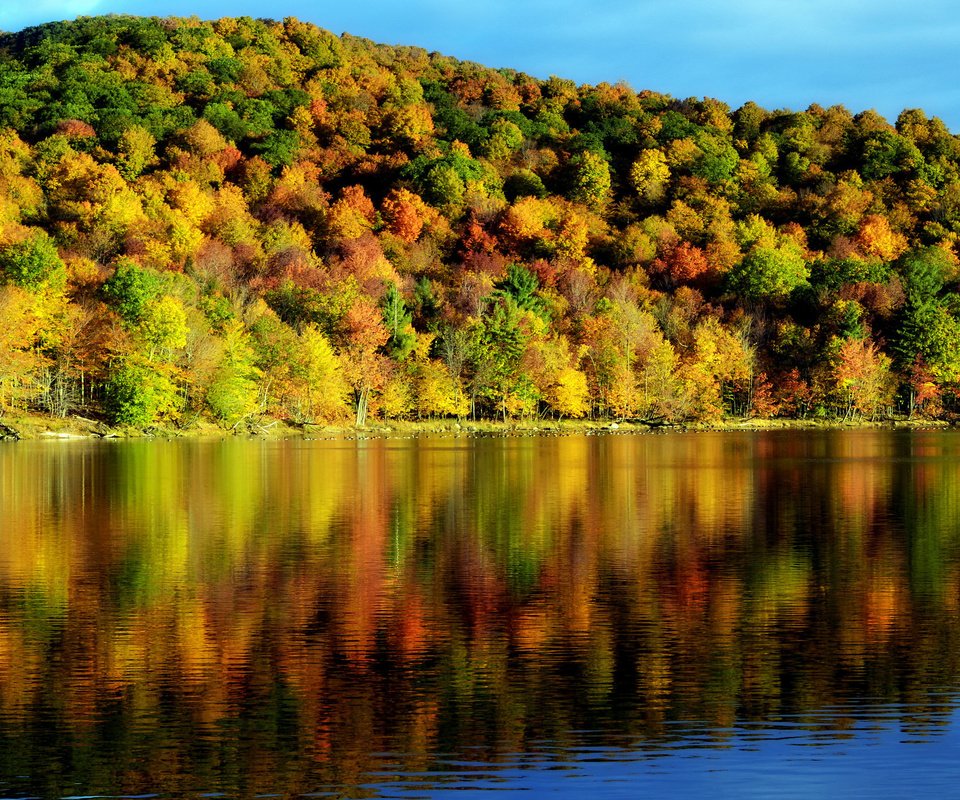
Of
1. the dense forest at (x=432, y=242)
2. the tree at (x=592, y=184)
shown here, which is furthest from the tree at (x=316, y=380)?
the tree at (x=592, y=184)

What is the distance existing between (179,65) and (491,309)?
2638 inches

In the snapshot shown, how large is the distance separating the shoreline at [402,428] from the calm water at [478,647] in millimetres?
38461

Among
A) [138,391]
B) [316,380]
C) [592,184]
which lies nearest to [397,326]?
[316,380]

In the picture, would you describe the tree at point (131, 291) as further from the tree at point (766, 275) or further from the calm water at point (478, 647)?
the tree at point (766, 275)

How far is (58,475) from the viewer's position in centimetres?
4159

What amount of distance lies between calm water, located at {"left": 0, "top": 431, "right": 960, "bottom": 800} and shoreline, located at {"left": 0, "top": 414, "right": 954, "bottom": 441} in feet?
126

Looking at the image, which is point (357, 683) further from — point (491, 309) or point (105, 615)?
point (491, 309)

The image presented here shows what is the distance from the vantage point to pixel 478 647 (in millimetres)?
15453

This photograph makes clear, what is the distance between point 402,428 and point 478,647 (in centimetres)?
7138

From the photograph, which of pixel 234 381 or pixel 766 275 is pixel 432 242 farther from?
pixel 234 381

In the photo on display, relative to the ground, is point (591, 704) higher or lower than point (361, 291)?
lower

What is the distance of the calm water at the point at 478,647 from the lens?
10836mm

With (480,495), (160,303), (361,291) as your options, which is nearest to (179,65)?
(361,291)

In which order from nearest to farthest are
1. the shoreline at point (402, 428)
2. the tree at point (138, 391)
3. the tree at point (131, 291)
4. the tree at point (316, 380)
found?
the tree at point (138, 391) → the shoreline at point (402, 428) → the tree at point (131, 291) → the tree at point (316, 380)
